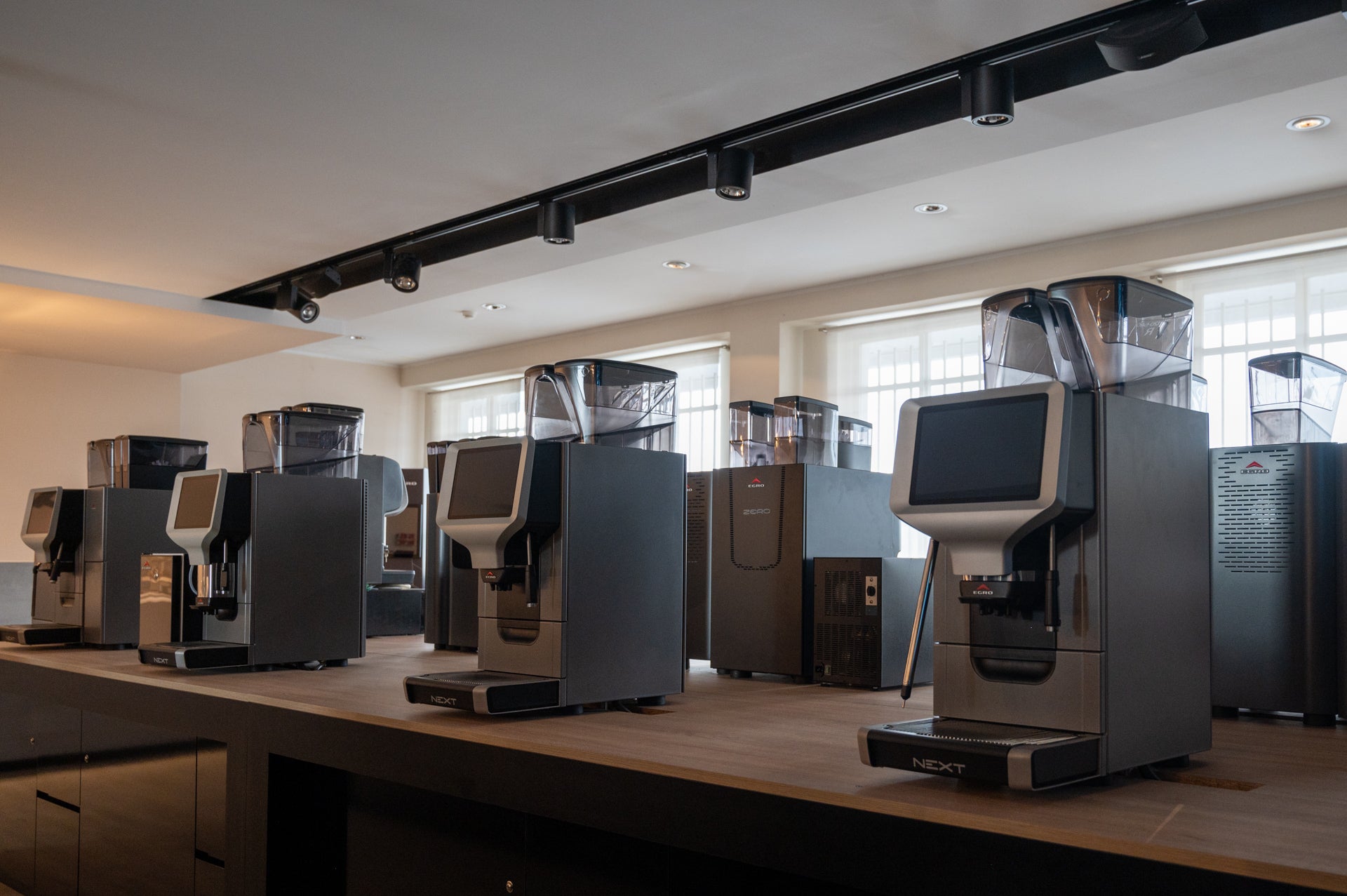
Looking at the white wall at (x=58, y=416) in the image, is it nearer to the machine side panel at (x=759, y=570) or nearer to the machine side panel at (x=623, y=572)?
the machine side panel at (x=759, y=570)

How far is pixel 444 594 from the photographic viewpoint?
12.7ft

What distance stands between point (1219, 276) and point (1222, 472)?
394cm

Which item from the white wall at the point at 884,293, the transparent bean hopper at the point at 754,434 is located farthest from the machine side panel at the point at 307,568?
the white wall at the point at 884,293

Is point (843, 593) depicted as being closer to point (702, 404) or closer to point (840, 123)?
point (840, 123)

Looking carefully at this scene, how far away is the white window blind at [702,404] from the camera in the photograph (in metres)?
8.28

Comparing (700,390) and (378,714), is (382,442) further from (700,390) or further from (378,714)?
(378,714)

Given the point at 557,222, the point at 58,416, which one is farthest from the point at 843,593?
the point at 58,416

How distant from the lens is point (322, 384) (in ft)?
32.9

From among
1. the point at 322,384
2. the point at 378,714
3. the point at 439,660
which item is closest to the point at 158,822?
the point at 439,660

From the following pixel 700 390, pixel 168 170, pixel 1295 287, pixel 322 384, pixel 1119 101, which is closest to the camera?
pixel 1119 101

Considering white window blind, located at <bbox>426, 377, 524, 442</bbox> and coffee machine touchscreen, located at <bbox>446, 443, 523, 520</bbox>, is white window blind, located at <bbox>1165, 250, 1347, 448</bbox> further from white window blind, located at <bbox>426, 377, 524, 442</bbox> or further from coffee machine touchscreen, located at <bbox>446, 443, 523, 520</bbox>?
white window blind, located at <bbox>426, 377, 524, 442</bbox>

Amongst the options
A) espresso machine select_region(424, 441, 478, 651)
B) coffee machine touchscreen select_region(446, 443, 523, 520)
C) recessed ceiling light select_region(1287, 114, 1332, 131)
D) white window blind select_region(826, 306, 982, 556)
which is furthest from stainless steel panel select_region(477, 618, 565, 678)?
white window blind select_region(826, 306, 982, 556)

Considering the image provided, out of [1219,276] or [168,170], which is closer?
[168,170]

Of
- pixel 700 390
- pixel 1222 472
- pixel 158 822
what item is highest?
pixel 700 390
